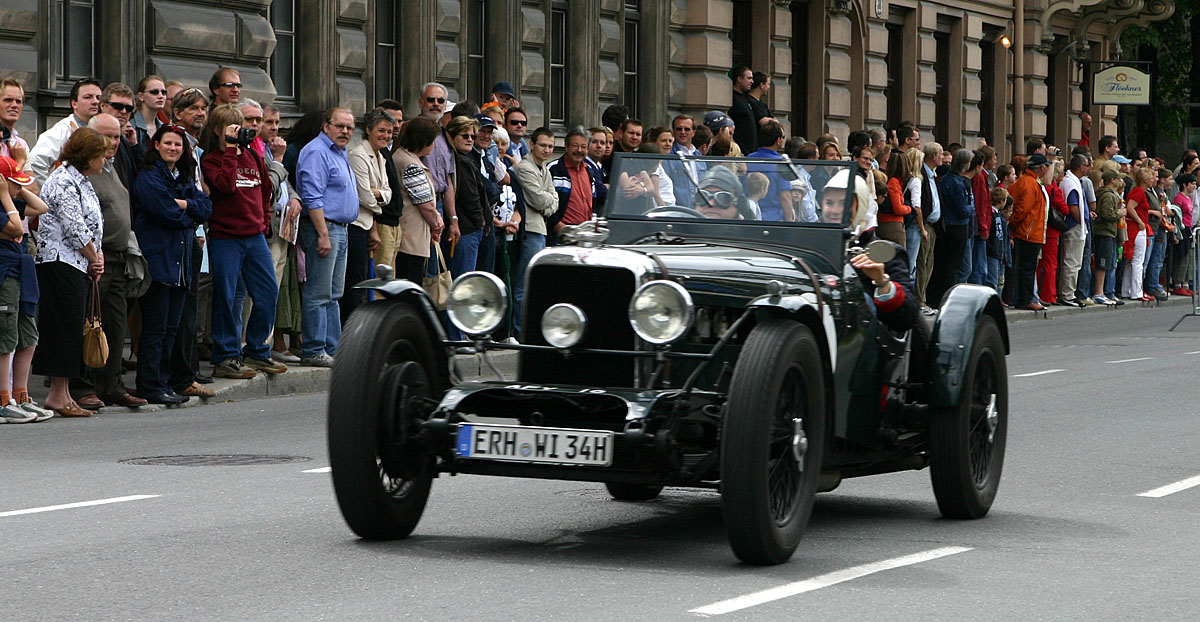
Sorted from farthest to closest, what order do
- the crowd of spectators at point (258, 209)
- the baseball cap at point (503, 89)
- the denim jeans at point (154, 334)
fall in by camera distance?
the baseball cap at point (503, 89), the denim jeans at point (154, 334), the crowd of spectators at point (258, 209)

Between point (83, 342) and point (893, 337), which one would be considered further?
point (83, 342)

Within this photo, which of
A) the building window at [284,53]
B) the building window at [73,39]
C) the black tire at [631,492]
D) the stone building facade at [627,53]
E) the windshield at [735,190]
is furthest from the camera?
the building window at [284,53]

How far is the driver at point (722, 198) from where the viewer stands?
361 inches

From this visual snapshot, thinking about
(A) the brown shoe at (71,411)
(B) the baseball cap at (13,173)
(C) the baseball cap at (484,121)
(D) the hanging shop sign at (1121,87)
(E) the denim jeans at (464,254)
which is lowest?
(A) the brown shoe at (71,411)

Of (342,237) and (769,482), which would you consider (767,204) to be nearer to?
(769,482)

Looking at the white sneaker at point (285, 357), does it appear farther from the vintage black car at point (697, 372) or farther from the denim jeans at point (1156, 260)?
the denim jeans at point (1156, 260)

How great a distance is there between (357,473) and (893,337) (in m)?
2.61

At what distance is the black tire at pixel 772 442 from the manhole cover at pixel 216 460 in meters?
4.19

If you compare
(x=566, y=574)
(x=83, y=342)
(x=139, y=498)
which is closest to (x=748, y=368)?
(x=566, y=574)

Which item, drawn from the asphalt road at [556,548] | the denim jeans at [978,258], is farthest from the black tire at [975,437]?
the denim jeans at [978,258]

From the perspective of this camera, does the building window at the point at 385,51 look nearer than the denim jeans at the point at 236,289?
No

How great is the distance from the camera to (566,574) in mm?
7398

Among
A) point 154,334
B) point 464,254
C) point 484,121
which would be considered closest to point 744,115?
point 484,121

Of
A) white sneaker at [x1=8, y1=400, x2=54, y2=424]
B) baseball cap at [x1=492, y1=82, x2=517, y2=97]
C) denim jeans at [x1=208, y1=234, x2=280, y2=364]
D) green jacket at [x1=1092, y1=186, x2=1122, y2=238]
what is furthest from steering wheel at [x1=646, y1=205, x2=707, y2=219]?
green jacket at [x1=1092, y1=186, x2=1122, y2=238]
